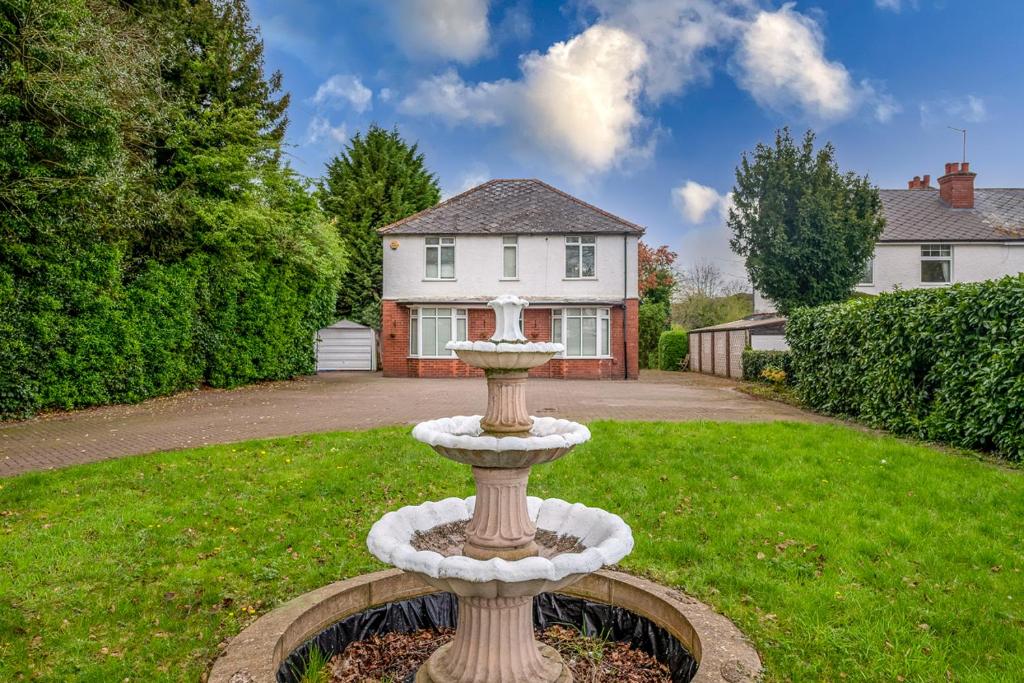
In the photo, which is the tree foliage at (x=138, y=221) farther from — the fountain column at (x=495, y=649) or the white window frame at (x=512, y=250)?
the fountain column at (x=495, y=649)

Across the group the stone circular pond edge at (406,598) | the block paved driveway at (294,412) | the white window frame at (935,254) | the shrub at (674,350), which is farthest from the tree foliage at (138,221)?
the white window frame at (935,254)

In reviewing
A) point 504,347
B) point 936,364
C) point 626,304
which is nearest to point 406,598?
point 504,347

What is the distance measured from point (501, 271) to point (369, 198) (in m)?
12.1

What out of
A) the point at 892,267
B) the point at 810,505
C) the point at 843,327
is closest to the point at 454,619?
the point at 810,505

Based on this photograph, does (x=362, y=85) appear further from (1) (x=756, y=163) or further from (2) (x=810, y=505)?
(2) (x=810, y=505)

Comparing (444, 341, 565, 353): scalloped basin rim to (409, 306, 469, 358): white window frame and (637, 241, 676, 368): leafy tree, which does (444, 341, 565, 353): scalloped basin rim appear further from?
(637, 241, 676, 368): leafy tree

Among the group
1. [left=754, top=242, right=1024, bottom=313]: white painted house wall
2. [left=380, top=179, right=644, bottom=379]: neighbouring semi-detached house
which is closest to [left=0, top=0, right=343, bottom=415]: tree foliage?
[left=380, top=179, right=644, bottom=379]: neighbouring semi-detached house

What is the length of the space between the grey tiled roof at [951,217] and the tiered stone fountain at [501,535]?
2746 cm

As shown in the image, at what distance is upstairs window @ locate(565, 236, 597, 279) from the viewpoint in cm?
2277

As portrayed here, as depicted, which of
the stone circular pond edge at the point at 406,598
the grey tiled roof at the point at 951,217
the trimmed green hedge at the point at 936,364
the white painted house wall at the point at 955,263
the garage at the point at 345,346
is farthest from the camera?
the garage at the point at 345,346

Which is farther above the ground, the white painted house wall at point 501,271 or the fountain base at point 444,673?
the white painted house wall at point 501,271

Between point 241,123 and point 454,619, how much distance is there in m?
18.1

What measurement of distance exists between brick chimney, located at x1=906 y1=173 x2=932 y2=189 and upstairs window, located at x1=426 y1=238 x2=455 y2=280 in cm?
2484

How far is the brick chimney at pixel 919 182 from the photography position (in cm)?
2961
